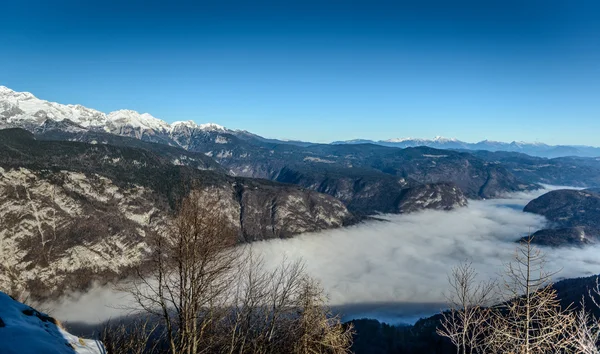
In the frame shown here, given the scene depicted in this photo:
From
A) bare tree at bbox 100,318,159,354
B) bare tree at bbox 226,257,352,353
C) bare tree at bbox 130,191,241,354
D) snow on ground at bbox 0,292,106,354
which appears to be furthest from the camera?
bare tree at bbox 226,257,352,353

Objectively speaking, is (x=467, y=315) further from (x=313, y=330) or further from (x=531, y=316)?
(x=313, y=330)

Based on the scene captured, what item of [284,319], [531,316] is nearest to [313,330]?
[284,319]

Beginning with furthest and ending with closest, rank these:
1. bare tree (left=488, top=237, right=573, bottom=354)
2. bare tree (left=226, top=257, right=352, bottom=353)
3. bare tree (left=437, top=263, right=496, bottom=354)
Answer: bare tree (left=226, top=257, right=352, bottom=353), bare tree (left=437, top=263, right=496, bottom=354), bare tree (left=488, top=237, right=573, bottom=354)

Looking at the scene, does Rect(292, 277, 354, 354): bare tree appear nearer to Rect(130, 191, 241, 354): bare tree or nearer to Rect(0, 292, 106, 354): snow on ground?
Rect(130, 191, 241, 354): bare tree

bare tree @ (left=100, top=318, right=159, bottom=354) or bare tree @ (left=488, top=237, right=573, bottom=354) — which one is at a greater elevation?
bare tree @ (left=488, top=237, right=573, bottom=354)

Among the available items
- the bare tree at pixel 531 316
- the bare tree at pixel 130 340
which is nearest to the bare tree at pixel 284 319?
the bare tree at pixel 130 340

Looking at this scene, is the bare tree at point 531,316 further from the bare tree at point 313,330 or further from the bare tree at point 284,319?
the bare tree at point 284,319

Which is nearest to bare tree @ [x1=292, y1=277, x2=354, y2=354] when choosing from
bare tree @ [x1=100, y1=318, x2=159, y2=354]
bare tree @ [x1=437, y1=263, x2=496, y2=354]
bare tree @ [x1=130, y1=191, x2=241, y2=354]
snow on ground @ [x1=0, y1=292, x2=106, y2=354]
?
bare tree @ [x1=437, y1=263, x2=496, y2=354]

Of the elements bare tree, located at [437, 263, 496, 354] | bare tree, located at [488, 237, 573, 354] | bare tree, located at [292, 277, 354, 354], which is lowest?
bare tree, located at [292, 277, 354, 354]

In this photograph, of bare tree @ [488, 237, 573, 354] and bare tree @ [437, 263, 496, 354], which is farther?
bare tree @ [437, 263, 496, 354]
